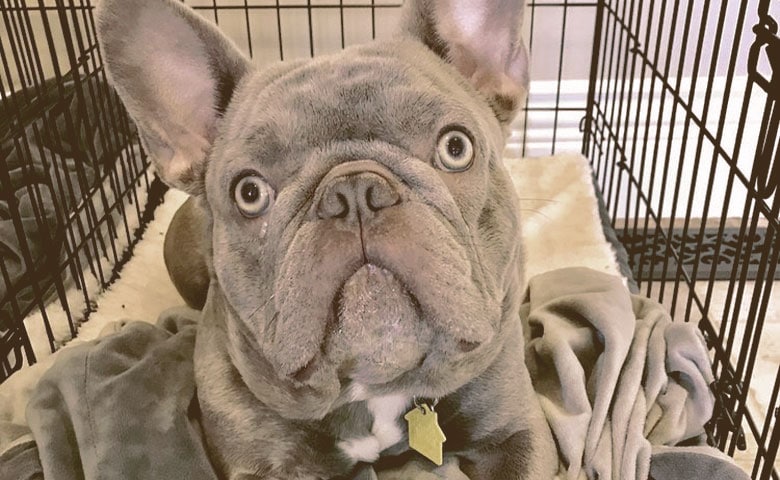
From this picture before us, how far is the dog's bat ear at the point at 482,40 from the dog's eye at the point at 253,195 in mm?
330

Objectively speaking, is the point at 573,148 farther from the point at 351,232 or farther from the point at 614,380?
the point at 351,232

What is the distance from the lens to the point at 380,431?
1.09 m

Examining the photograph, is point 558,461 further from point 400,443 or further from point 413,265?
point 413,265

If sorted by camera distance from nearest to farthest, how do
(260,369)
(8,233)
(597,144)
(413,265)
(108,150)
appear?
(413,265), (260,369), (8,233), (108,150), (597,144)

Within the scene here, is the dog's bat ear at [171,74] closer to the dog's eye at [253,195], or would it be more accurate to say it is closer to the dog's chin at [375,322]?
the dog's eye at [253,195]

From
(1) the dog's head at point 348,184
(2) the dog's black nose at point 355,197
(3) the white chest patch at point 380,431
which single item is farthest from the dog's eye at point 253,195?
(3) the white chest patch at point 380,431

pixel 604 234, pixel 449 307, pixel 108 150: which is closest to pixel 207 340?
pixel 449 307

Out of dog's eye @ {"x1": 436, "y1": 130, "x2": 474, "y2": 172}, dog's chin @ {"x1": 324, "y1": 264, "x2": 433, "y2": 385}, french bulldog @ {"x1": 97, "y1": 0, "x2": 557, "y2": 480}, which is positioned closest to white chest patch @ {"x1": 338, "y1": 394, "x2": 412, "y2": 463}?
french bulldog @ {"x1": 97, "y1": 0, "x2": 557, "y2": 480}

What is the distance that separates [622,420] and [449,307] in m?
0.52

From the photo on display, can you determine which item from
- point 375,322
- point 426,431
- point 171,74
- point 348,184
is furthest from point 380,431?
point 171,74

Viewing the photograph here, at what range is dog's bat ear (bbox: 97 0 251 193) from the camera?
99 centimetres

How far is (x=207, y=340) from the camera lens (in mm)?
1188

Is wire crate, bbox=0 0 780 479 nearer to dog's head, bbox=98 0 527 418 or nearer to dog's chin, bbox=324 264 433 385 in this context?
dog's head, bbox=98 0 527 418

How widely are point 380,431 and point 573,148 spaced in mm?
1600
